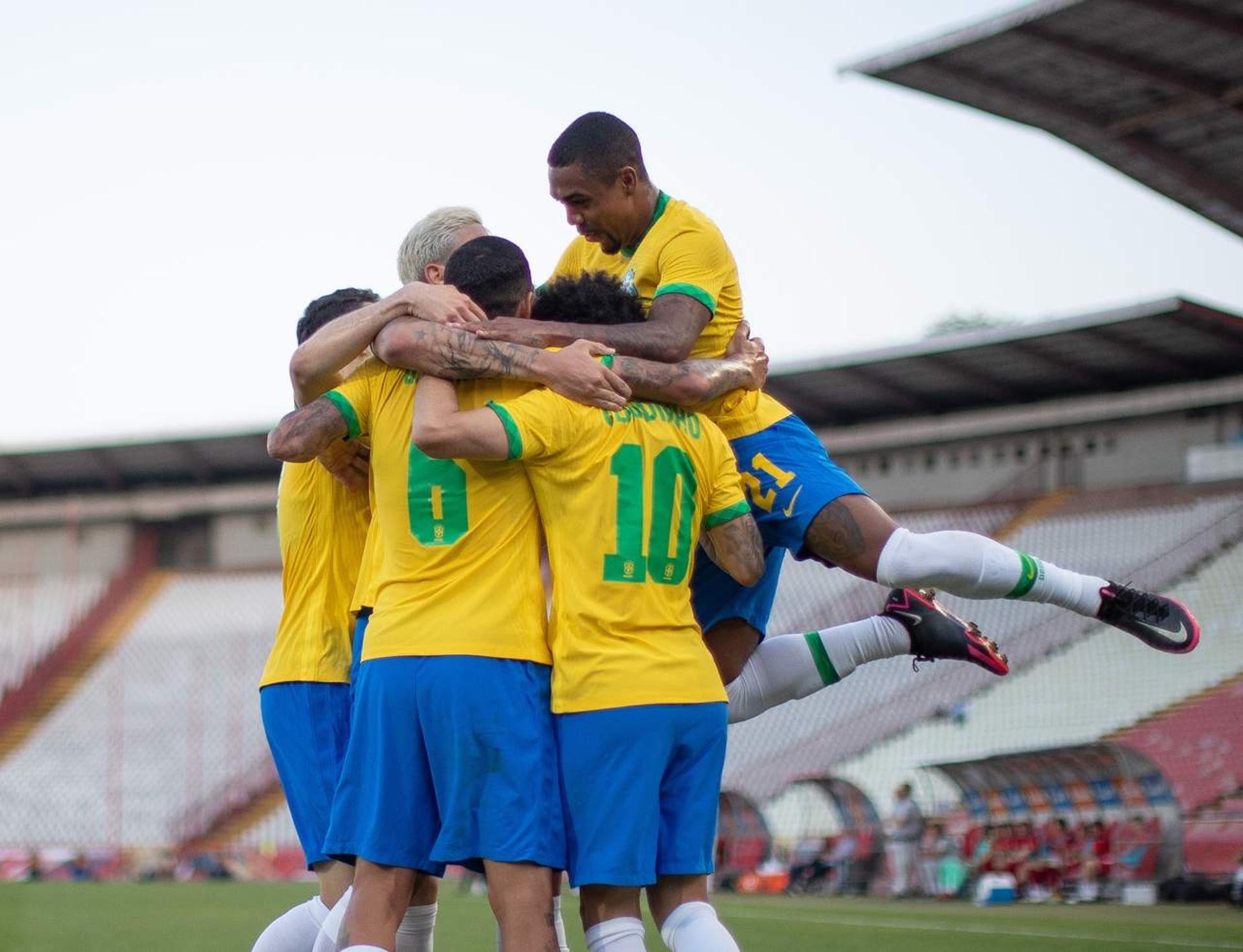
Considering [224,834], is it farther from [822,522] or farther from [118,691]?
[822,522]

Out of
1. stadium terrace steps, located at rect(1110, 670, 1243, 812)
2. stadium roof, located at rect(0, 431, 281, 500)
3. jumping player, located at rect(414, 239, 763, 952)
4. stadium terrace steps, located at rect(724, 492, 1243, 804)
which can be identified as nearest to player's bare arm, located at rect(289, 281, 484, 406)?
jumping player, located at rect(414, 239, 763, 952)

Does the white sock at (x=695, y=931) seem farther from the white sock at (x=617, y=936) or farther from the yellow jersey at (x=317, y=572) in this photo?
the yellow jersey at (x=317, y=572)

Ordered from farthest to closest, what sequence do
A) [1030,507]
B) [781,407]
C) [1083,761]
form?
1. [1030,507]
2. [1083,761]
3. [781,407]

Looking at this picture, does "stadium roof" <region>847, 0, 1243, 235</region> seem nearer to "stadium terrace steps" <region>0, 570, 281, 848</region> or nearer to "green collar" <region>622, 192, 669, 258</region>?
"green collar" <region>622, 192, 669, 258</region>

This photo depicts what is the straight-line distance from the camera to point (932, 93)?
17000 millimetres

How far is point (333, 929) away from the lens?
172 inches

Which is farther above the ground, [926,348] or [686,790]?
[926,348]

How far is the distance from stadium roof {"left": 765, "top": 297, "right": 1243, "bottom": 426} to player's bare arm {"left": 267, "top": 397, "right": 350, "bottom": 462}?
20.9 m

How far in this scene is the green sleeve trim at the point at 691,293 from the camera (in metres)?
5.00

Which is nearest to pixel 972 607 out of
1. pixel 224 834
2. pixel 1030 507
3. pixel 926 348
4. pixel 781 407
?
pixel 1030 507

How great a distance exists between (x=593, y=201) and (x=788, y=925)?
28.8 feet

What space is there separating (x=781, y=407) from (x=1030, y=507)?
68.1 ft

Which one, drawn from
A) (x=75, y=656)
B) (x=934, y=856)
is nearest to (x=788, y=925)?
(x=934, y=856)

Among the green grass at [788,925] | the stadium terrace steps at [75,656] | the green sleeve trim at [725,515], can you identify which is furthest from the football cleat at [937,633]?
the stadium terrace steps at [75,656]
